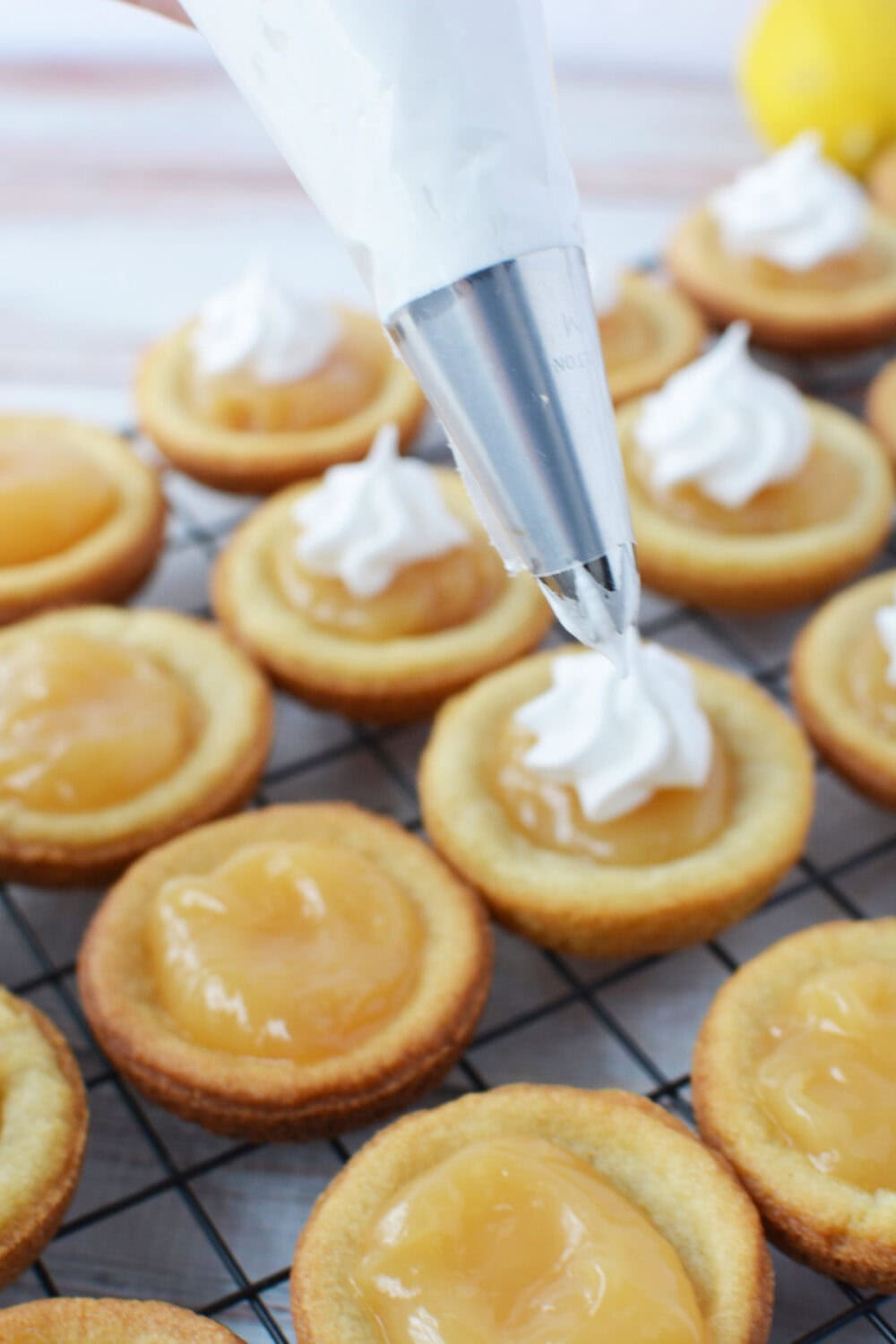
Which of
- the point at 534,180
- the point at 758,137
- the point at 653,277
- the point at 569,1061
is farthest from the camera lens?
the point at 758,137

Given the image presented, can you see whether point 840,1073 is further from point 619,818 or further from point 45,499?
point 45,499

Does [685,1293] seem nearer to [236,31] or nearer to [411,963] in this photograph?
[411,963]

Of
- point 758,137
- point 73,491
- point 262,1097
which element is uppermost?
point 73,491

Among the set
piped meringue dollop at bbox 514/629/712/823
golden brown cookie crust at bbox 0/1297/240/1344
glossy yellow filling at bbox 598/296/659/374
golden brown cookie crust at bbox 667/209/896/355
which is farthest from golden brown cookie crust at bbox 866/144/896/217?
golden brown cookie crust at bbox 0/1297/240/1344

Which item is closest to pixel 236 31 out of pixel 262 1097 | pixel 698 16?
pixel 262 1097

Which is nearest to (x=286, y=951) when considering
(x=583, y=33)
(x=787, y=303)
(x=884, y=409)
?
(x=884, y=409)

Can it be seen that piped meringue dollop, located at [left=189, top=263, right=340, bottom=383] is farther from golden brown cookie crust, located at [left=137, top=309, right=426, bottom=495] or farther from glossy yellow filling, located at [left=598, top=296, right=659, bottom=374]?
glossy yellow filling, located at [left=598, top=296, right=659, bottom=374]

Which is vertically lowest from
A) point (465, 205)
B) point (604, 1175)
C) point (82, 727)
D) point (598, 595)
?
point (604, 1175)

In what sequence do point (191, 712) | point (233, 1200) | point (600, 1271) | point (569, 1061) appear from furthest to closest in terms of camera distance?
point (191, 712), point (569, 1061), point (233, 1200), point (600, 1271)
